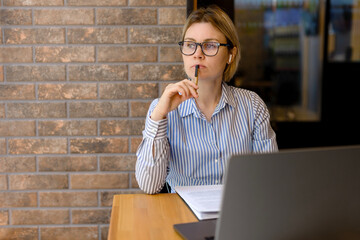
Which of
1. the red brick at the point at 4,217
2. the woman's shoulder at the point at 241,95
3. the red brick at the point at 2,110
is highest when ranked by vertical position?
the woman's shoulder at the point at 241,95

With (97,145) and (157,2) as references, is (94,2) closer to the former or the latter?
(157,2)

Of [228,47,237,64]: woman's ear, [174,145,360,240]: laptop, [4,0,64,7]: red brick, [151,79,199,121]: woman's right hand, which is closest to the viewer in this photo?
[174,145,360,240]: laptop

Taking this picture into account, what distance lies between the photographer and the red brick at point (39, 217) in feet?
6.55

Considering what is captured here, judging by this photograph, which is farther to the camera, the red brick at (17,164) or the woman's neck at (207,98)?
the red brick at (17,164)

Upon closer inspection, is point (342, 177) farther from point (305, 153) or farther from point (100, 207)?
point (100, 207)

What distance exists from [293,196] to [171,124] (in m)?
0.84

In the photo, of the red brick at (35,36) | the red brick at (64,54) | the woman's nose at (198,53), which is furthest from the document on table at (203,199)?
the red brick at (35,36)

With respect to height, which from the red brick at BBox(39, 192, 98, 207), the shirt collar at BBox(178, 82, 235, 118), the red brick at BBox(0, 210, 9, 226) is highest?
the shirt collar at BBox(178, 82, 235, 118)

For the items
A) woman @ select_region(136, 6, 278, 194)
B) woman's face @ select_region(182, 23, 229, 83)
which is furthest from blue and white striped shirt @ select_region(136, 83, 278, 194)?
woman's face @ select_region(182, 23, 229, 83)

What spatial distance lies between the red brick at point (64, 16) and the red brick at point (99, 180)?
767 millimetres

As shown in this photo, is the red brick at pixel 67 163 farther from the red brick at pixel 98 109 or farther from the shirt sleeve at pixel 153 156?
the shirt sleeve at pixel 153 156

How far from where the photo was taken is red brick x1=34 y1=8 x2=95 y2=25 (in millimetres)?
1888

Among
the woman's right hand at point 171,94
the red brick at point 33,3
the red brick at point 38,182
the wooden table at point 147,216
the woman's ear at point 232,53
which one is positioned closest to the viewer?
the wooden table at point 147,216

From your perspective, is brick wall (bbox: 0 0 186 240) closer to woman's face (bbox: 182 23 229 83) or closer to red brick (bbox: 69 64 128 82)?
red brick (bbox: 69 64 128 82)
